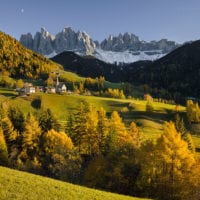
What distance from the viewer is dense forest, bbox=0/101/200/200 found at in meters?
57.8

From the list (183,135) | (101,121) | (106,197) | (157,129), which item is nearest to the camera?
(106,197)

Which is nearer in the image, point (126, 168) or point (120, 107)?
point (126, 168)

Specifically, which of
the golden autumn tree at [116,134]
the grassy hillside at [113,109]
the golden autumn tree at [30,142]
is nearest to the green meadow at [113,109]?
the grassy hillside at [113,109]

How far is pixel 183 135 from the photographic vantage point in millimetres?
105438

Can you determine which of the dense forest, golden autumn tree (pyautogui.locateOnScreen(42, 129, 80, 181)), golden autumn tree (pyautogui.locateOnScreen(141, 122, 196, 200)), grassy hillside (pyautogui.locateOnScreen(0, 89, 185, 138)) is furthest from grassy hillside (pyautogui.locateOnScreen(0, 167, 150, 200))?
grassy hillside (pyautogui.locateOnScreen(0, 89, 185, 138))

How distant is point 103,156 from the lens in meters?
81.2

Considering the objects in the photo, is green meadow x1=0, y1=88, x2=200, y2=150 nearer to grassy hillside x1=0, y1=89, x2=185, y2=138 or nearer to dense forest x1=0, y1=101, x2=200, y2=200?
grassy hillside x1=0, y1=89, x2=185, y2=138

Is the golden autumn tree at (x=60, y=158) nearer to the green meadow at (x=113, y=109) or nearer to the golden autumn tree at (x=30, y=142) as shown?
the golden autumn tree at (x=30, y=142)

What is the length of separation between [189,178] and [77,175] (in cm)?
2624

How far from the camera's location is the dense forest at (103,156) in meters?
57.8

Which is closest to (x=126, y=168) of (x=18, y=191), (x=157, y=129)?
(x=18, y=191)

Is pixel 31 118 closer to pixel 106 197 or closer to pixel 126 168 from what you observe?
pixel 126 168

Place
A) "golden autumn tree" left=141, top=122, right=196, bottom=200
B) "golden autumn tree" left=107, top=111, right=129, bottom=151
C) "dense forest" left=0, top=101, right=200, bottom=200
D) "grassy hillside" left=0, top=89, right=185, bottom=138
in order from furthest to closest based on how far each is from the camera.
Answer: "grassy hillside" left=0, top=89, right=185, bottom=138
"golden autumn tree" left=107, top=111, right=129, bottom=151
"dense forest" left=0, top=101, right=200, bottom=200
"golden autumn tree" left=141, top=122, right=196, bottom=200

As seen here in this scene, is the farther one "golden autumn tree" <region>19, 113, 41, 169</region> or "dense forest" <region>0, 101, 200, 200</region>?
"golden autumn tree" <region>19, 113, 41, 169</region>
